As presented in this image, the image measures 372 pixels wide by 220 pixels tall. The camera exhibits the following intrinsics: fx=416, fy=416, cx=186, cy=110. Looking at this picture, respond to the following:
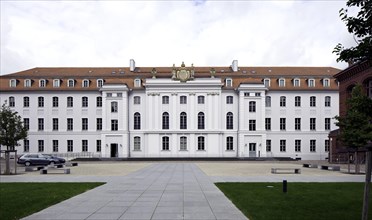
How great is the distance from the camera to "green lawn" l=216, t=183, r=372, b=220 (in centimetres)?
1144

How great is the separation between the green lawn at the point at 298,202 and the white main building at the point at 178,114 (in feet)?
A: 145

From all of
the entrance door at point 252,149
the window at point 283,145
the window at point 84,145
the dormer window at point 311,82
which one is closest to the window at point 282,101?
the dormer window at point 311,82

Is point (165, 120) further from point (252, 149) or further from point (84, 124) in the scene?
point (252, 149)

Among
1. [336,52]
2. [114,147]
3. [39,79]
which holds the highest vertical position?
[39,79]

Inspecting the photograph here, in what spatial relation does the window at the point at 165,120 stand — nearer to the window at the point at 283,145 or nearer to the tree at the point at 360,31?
the window at the point at 283,145

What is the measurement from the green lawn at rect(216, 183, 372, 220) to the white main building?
4429cm

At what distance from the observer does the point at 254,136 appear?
62.7m

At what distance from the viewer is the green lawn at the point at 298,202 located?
11.4m

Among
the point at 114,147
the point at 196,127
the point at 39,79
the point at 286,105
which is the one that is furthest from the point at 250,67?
the point at 39,79

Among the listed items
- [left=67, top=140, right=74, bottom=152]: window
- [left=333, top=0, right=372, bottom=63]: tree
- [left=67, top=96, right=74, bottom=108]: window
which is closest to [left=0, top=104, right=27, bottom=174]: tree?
[left=333, top=0, right=372, bottom=63]: tree

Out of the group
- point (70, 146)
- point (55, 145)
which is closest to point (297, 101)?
point (70, 146)

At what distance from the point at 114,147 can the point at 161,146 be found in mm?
7127

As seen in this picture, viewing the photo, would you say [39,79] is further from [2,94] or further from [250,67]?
[250,67]

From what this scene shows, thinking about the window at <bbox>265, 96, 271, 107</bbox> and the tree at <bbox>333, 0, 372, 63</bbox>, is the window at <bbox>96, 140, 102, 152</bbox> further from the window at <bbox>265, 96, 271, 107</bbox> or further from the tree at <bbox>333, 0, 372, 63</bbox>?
the tree at <bbox>333, 0, 372, 63</bbox>
